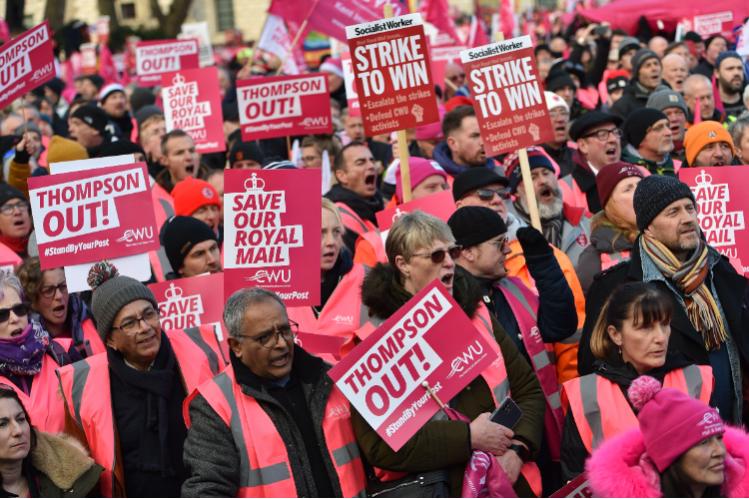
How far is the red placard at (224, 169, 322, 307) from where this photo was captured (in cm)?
646

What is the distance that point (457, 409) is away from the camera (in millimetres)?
5230

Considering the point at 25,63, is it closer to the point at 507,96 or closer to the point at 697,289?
the point at 507,96

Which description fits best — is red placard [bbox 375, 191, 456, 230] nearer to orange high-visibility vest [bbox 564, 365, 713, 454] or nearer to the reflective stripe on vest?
the reflective stripe on vest

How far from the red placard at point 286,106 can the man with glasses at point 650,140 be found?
8.37 ft

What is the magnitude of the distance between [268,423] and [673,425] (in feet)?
4.91

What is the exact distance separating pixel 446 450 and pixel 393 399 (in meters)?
0.28

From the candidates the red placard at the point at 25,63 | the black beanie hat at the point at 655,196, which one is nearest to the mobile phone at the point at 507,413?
the black beanie hat at the point at 655,196

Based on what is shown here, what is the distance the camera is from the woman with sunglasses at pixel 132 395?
5.47 m

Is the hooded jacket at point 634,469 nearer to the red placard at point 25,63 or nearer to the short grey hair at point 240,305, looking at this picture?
the short grey hair at point 240,305

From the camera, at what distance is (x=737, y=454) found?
4.45m

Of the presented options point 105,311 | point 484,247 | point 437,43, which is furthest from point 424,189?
point 437,43

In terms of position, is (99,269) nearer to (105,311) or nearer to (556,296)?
(105,311)

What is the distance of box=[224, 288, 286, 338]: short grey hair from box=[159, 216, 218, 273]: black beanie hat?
2.20 m

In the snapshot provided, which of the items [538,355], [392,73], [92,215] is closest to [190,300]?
[92,215]
